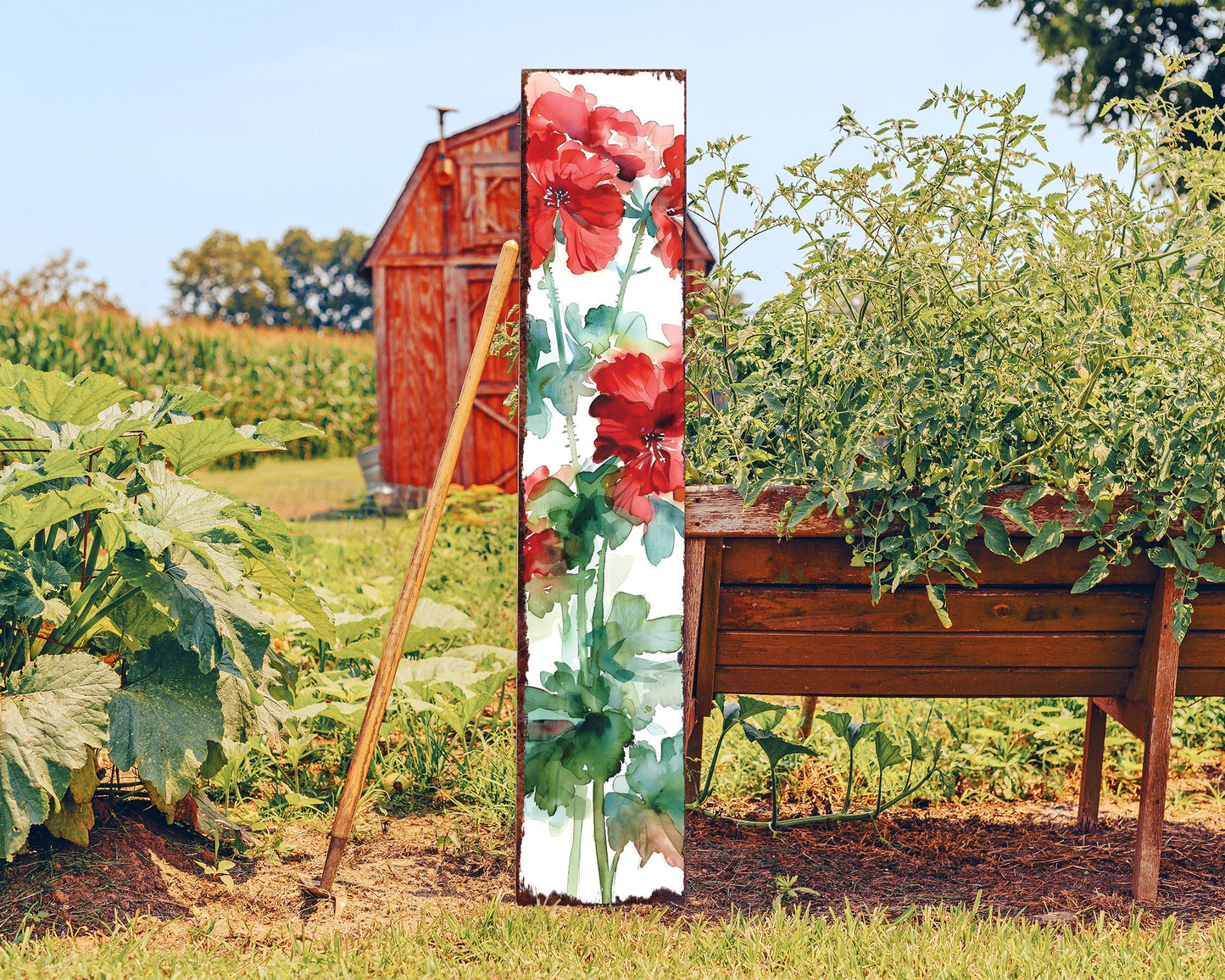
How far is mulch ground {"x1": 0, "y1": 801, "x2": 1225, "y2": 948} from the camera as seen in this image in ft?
7.76

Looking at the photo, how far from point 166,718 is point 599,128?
1643mm

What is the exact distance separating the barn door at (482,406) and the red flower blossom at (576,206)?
650cm

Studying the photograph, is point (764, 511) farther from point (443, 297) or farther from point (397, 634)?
point (443, 297)

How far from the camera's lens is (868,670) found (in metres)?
2.63

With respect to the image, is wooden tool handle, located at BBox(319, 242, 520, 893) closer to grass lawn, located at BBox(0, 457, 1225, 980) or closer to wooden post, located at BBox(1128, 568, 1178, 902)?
grass lawn, located at BBox(0, 457, 1225, 980)

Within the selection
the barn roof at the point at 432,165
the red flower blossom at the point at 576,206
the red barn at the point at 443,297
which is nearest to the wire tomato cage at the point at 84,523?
the red flower blossom at the point at 576,206

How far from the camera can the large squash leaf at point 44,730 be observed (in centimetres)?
211

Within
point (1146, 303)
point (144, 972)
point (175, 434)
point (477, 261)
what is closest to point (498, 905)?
point (144, 972)

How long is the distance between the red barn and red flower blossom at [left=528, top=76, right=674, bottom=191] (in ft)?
21.3

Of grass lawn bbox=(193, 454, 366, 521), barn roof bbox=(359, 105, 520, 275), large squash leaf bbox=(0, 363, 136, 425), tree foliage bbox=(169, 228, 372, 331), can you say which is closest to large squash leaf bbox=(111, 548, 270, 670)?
large squash leaf bbox=(0, 363, 136, 425)

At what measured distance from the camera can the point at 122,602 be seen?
2471mm

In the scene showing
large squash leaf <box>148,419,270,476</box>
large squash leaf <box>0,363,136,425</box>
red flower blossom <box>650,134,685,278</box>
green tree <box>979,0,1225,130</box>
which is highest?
green tree <box>979,0,1225,130</box>

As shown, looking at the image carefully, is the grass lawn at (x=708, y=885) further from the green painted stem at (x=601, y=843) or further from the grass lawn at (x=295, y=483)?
the grass lawn at (x=295, y=483)

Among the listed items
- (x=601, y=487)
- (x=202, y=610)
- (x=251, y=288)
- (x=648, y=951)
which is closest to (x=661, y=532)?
(x=601, y=487)
